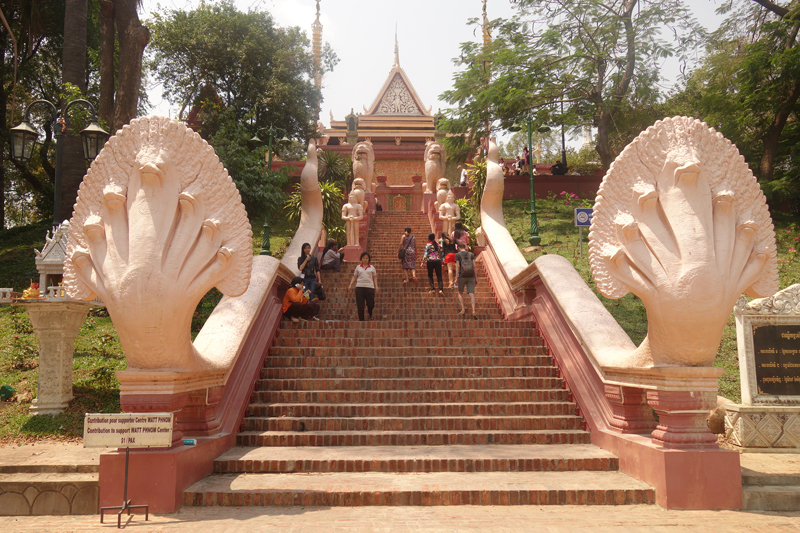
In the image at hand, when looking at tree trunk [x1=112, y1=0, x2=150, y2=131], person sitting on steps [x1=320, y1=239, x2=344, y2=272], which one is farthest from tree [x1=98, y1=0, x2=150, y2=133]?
person sitting on steps [x1=320, y1=239, x2=344, y2=272]

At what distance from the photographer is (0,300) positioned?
622 cm

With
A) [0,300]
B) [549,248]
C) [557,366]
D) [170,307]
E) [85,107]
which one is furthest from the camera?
[549,248]

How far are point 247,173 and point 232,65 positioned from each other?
1066cm

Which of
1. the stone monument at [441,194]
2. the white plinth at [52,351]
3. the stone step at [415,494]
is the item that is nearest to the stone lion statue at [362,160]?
the stone monument at [441,194]

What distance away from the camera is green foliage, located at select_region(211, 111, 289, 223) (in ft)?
53.5

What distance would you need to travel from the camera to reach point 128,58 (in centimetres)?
1055

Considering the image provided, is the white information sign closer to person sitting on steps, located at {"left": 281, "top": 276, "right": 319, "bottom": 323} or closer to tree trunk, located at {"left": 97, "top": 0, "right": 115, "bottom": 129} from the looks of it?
person sitting on steps, located at {"left": 281, "top": 276, "right": 319, "bottom": 323}

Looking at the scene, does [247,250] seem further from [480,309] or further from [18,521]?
[480,309]

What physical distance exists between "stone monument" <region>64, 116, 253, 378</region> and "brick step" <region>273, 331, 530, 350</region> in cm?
276

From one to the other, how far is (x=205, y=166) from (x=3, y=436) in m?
3.95

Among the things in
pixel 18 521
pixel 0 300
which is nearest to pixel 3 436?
pixel 0 300

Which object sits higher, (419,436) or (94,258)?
(94,258)

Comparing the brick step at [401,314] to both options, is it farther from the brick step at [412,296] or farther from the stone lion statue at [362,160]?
the stone lion statue at [362,160]

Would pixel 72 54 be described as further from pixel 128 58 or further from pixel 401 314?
pixel 401 314
